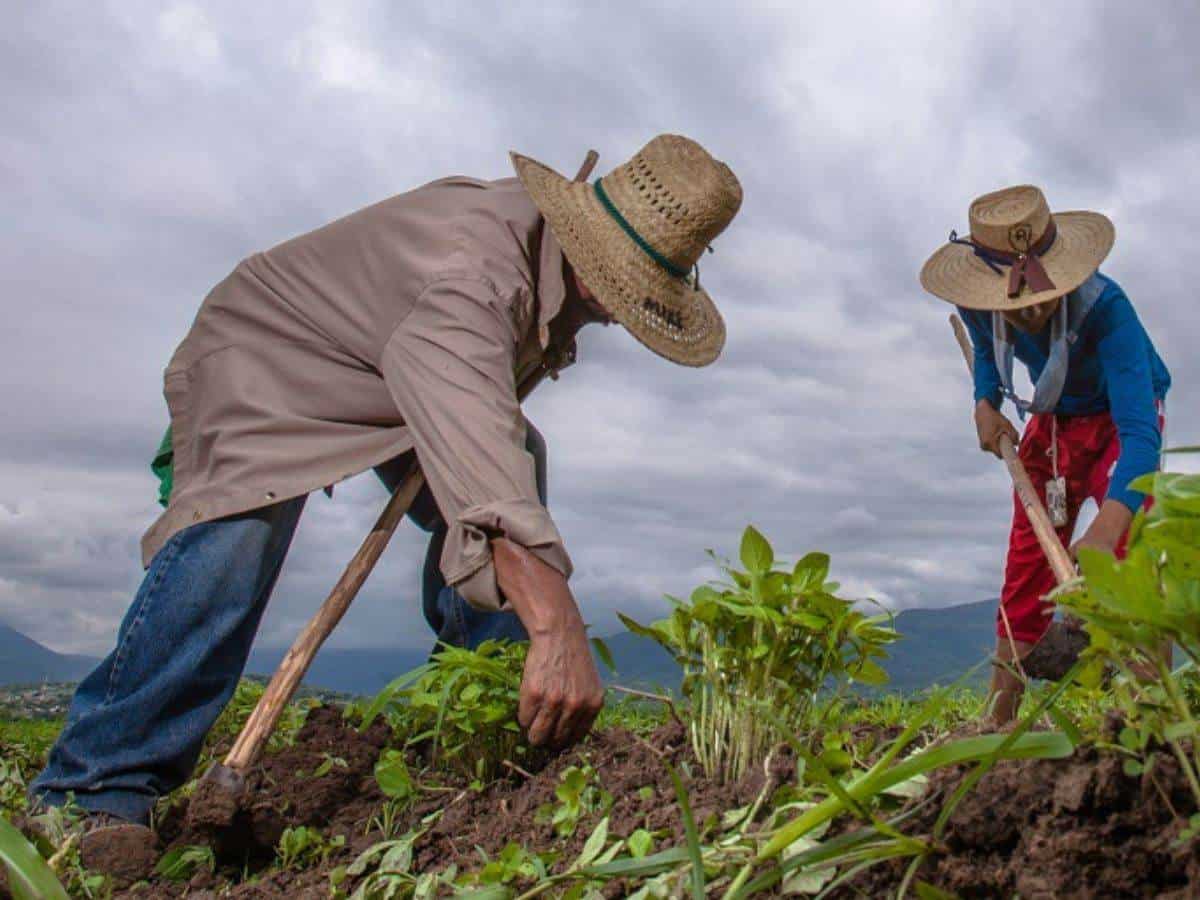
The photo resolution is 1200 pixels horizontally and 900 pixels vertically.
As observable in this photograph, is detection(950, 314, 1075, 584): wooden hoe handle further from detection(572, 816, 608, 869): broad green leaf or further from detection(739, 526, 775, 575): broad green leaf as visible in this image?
detection(572, 816, 608, 869): broad green leaf

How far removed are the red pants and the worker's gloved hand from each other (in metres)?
0.21

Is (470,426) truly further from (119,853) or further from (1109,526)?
(1109,526)

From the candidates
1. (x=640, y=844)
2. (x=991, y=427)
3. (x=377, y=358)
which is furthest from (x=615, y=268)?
(x=991, y=427)

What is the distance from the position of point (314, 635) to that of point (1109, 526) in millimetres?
2531

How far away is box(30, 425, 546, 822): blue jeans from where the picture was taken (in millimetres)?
2889

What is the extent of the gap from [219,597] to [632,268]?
1.35m

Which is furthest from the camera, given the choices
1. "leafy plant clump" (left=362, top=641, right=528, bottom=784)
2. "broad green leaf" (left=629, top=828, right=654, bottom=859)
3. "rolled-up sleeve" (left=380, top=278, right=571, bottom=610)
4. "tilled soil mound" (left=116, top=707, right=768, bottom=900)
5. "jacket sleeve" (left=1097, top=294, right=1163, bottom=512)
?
"jacket sleeve" (left=1097, top=294, right=1163, bottom=512)

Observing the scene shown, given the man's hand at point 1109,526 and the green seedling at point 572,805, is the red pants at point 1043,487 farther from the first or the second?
the green seedling at point 572,805

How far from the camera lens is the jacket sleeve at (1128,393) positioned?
12.7ft

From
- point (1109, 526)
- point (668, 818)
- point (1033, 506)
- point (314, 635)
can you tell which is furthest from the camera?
point (1033, 506)

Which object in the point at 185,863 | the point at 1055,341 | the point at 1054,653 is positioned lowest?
the point at 185,863

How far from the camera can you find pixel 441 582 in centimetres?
355

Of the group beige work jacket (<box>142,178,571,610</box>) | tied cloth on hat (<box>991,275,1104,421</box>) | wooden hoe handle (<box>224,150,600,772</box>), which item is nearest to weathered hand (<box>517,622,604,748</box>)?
beige work jacket (<box>142,178,571,610</box>)

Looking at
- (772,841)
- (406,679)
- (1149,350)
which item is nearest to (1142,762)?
(772,841)
